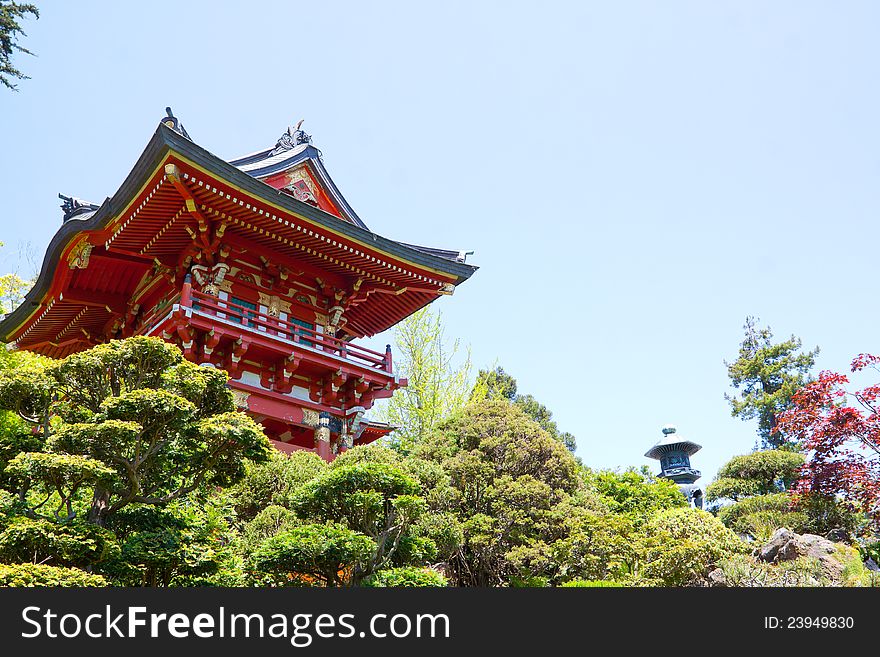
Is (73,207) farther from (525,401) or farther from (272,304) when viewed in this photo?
(525,401)

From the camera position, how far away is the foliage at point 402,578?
Result: 828 centimetres

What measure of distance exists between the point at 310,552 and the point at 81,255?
1063 centimetres

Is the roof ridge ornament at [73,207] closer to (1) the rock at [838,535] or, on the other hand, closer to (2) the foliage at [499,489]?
(2) the foliage at [499,489]

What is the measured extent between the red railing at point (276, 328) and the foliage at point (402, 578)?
7.37 metres

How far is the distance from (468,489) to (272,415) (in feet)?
16.0

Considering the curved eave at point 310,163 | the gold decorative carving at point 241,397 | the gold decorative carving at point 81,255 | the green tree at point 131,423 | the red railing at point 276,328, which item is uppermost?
the curved eave at point 310,163

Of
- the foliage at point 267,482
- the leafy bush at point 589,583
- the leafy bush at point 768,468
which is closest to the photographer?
the foliage at point 267,482

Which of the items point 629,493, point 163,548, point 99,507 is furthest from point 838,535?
point 99,507

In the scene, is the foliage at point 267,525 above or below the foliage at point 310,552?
above

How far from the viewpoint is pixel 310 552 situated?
8133 millimetres

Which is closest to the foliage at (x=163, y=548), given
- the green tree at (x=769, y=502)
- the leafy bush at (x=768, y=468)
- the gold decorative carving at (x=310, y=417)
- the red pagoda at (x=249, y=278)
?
the red pagoda at (x=249, y=278)

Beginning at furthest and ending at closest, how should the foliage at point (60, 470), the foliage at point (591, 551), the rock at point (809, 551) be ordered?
1. the rock at point (809, 551)
2. the foliage at point (591, 551)
3. the foliage at point (60, 470)

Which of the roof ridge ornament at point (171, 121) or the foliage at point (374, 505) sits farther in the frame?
the roof ridge ornament at point (171, 121)

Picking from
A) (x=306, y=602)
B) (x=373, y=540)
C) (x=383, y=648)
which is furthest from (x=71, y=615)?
(x=373, y=540)
